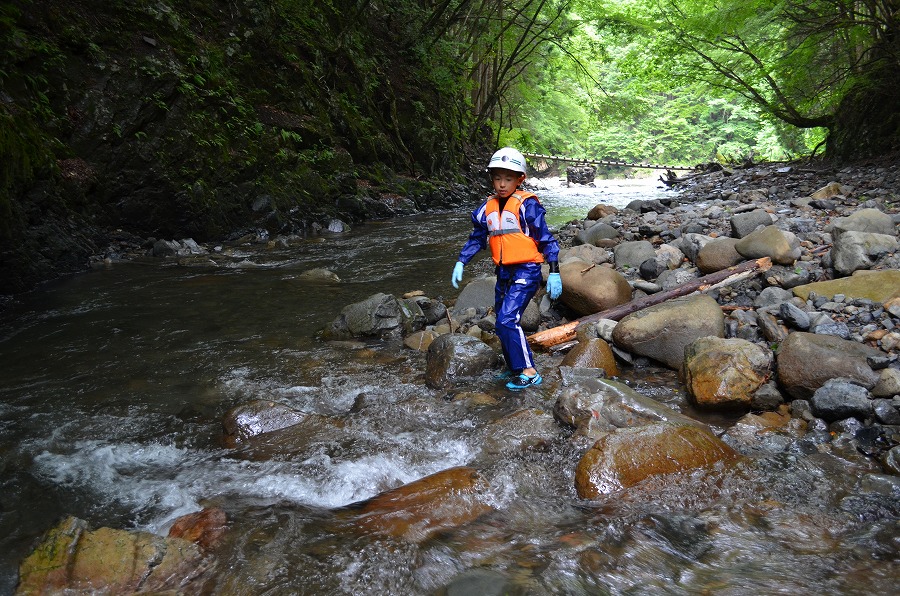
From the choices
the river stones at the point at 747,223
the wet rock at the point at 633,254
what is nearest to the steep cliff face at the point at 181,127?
the wet rock at the point at 633,254

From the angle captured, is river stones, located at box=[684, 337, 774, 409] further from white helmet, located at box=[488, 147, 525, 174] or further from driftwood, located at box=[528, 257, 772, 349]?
white helmet, located at box=[488, 147, 525, 174]

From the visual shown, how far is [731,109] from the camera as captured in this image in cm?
3681

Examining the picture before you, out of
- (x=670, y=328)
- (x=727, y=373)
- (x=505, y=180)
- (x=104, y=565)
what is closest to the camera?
(x=104, y=565)

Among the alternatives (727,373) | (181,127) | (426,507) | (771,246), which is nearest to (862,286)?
(771,246)

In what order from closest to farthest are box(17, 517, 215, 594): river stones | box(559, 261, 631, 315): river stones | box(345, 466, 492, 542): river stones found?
box(17, 517, 215, 594): river stones → box(345, 466, 492, 542): river stones → box(559, 261, 631, 315): river stones

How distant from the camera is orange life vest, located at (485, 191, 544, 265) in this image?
14.2 feet

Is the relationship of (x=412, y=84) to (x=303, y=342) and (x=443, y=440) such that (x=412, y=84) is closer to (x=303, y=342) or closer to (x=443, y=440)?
(x=303, y=342)

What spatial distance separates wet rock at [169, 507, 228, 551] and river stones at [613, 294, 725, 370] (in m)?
3.36

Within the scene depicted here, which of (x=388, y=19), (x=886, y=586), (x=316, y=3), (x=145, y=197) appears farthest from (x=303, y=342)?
(x=388, y=19)

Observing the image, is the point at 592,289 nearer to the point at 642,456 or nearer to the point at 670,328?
the point at 670,328

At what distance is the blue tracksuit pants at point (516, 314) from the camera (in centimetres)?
431

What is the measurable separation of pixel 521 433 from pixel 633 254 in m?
3.65

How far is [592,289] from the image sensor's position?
5340mm

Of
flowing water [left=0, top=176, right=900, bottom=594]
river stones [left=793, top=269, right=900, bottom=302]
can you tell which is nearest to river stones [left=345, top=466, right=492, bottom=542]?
flowing water [left=0, top=176, right=900, bottom=594]
